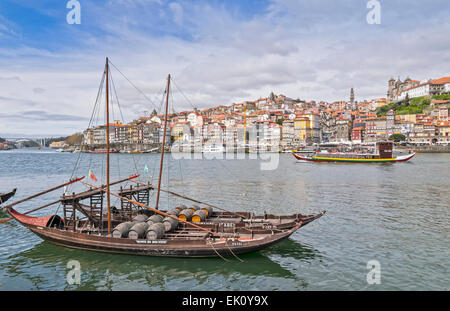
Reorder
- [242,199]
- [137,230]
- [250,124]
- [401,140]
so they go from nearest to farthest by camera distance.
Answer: [137,230], [242,199], [401,140], [250,124]

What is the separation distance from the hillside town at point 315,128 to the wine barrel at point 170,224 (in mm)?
98484

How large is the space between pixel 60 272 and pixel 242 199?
14854 millimetres

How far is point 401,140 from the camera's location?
104875 millimetres

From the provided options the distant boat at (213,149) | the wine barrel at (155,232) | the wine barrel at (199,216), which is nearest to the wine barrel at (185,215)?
the wine barrel at (199,216)

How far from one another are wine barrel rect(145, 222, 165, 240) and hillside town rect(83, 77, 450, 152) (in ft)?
327

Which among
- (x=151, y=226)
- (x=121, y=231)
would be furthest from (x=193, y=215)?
(x=121, y=231)

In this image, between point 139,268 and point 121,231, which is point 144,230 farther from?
point 139,268

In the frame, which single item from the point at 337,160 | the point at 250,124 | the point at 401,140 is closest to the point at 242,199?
the point at 337,160

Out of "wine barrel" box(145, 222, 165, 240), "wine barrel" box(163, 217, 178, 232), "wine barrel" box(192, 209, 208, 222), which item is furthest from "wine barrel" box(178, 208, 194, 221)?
"wine barrel" box(145, 222, 165, 240)

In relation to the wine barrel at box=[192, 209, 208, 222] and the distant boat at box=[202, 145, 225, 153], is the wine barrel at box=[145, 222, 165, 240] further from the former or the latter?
the distant boat at box=[202, 145, 225, 153]

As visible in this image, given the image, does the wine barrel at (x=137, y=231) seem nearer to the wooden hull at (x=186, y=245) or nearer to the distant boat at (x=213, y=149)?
the wooden hull at (x=186, y=245)

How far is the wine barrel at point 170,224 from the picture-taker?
12.5 meters
